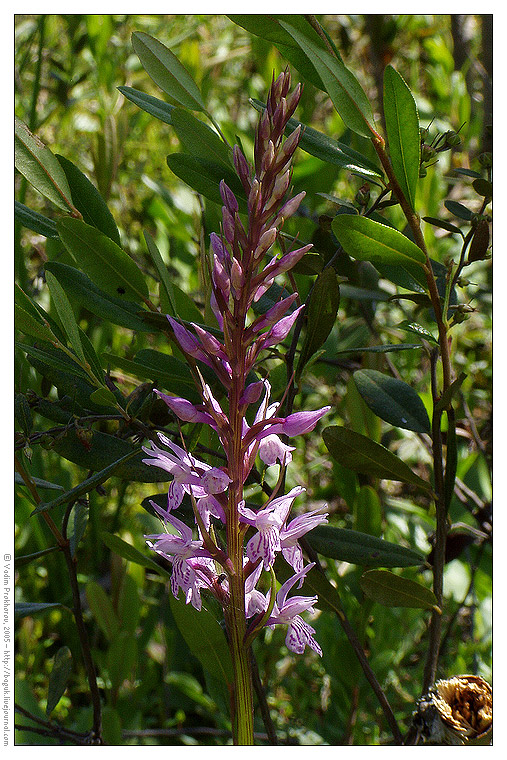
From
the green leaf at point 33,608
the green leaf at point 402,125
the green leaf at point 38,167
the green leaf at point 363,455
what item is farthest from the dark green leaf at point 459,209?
the green leaf at point 33,608

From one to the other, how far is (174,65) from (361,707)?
0.88 m

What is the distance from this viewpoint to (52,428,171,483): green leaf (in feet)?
1.89

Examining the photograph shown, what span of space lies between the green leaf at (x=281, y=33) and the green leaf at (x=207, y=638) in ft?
1.54

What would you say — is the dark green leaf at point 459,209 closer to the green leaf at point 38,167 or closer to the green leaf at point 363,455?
the green leaf at point 363,455

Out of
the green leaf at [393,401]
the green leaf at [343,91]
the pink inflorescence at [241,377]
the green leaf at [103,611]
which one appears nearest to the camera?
the pink inflorescence at [241,377]

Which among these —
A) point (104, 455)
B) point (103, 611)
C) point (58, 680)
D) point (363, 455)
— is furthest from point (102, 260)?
point (103, 611)

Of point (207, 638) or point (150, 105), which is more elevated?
point (150, 105)

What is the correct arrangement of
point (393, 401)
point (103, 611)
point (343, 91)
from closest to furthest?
1. point (343, 91)
2. point (393, 401)
3. point (103, 611)

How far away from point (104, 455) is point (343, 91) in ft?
1.16

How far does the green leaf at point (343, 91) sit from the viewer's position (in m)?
0.52

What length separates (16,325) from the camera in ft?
1.89

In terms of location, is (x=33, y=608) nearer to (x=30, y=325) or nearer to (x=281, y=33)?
(x=30, y=325)

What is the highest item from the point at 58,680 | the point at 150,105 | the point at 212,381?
→ the point at 150,105

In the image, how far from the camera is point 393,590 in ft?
1.97
